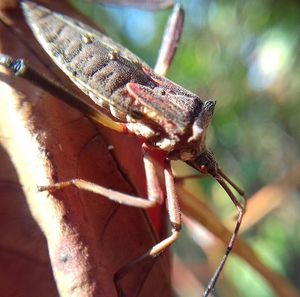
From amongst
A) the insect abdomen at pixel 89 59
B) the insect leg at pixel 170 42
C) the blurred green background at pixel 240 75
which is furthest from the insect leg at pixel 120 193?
the blurred green background at pixel 240 75

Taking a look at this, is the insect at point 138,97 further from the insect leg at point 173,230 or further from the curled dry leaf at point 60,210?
the curled dry leaf at point 60,210

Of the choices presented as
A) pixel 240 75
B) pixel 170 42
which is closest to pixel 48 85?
pixel 170 42

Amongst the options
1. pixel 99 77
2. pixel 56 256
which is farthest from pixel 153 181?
pixel 56 256

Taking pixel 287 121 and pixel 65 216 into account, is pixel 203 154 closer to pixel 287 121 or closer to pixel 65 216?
pixel 65 216

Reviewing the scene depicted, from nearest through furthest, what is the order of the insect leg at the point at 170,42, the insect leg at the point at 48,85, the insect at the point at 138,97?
1. the insect leg at the point at 48,85
2. the insect at the point at 138,97
3. the insect leg at the point at 170,42

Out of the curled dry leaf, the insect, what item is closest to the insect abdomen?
the insect

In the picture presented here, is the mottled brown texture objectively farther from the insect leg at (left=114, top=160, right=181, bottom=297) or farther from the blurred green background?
the blurred green background
